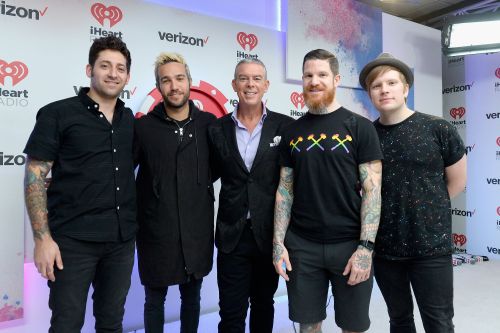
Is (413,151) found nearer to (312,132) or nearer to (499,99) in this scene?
(312,132)

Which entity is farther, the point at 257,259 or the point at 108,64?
the point at 257,259

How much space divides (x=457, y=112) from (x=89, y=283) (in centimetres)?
549

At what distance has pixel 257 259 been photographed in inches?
82.1

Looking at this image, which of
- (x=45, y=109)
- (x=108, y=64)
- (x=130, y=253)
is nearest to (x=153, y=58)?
(x=108, y=64)

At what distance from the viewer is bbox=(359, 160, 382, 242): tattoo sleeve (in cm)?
170

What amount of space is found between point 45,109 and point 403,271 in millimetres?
1866

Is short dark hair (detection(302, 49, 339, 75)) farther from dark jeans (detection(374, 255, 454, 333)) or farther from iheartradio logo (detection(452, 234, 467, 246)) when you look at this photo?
iheartradio logo (detection(452, 234, 467, 246))

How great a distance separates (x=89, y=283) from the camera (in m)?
1.77

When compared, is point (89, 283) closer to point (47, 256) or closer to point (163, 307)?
point (47, 256)

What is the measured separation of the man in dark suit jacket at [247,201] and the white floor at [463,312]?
998mm

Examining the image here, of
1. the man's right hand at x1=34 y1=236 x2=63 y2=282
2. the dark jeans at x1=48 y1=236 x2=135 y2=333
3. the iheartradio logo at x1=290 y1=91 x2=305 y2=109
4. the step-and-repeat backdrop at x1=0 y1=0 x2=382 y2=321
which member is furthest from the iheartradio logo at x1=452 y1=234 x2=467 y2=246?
the man's right hand at x1=34 y1=236 x2=63 y2=282

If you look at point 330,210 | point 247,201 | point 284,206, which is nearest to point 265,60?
point 247,201

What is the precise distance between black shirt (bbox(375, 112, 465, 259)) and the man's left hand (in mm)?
215

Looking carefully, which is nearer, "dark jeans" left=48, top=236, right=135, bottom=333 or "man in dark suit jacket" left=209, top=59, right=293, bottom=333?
"dark jeans" left=48, top=236, right=135, bottom=333
